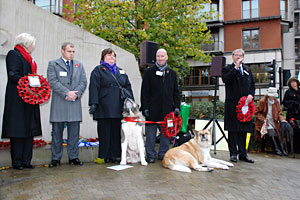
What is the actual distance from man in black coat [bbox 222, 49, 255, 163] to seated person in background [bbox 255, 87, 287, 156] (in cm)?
189

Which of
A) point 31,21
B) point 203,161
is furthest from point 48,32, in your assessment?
point 203,161

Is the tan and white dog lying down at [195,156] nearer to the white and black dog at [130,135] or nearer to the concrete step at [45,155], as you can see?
the white and black dog at [130,135]

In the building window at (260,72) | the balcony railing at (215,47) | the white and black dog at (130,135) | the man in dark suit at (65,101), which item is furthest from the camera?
the balcony railing at (215,47)

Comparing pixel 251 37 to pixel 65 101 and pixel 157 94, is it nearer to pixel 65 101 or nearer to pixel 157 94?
pixel 157 94

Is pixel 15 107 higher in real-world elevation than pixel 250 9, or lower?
lower

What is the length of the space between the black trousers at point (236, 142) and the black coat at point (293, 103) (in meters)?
2.76

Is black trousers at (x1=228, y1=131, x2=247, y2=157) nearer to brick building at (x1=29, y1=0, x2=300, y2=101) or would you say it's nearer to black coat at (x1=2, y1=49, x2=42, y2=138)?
black coat at (x1=2, y1=49, x2=42, y2=138)

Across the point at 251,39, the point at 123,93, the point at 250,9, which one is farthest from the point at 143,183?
the point at 250,9

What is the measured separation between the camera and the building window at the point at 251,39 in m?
25.2

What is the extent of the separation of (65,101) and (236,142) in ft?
11.8

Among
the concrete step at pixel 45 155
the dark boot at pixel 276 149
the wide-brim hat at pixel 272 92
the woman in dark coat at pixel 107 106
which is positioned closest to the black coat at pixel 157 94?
the woman in dark coat at pixel 107 106

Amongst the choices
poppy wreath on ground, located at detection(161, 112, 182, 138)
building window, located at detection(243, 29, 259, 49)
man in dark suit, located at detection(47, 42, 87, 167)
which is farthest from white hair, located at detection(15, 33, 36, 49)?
building window, located at detection(243, 29, 259, 49)

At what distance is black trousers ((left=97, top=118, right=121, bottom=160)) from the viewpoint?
481 cm

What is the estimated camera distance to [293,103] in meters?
7.16
